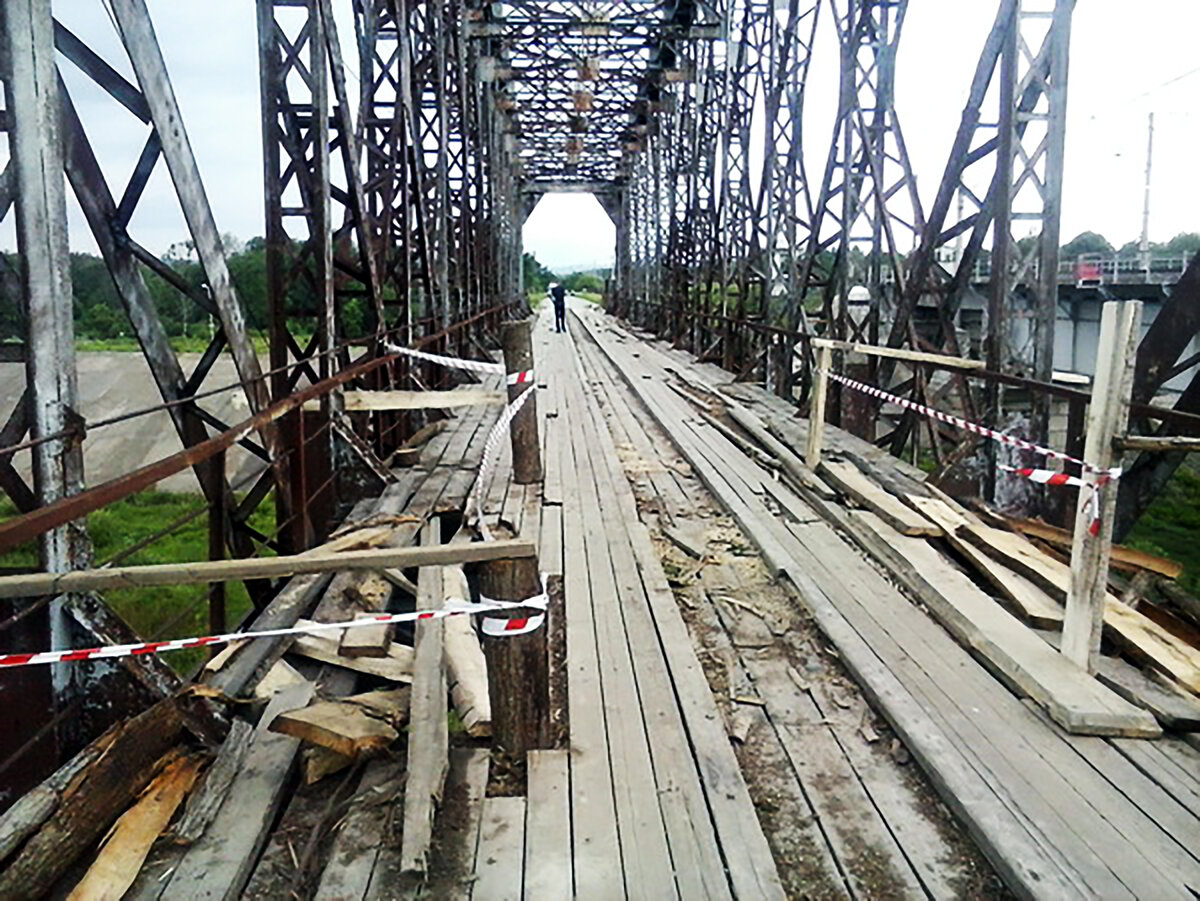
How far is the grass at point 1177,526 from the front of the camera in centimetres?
1639

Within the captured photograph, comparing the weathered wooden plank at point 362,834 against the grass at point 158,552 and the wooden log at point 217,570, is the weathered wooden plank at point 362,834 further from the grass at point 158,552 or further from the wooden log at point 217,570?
the grass at point 158,552

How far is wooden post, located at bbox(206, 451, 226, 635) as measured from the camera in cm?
466

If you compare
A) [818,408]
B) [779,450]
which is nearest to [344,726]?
[818,408]

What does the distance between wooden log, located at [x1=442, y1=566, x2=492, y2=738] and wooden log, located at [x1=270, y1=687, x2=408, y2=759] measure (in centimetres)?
23

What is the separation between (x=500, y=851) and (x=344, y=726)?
2.51ft

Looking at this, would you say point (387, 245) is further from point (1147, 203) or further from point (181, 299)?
point (1147, 203)

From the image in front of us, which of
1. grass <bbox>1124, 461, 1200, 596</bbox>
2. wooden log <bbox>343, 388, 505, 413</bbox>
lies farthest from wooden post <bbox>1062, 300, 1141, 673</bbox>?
grass <bbox>1124, 461, 1200, 596</bbox>

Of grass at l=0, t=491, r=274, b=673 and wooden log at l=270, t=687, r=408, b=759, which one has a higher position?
wooden log at l=270, t=687, r=408, b=759

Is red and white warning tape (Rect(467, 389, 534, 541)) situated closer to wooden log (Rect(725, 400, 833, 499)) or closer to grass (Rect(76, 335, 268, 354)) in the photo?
wooden log (Rect(725, 400, 833, 499))

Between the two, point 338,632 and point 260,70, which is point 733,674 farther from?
point 260,70

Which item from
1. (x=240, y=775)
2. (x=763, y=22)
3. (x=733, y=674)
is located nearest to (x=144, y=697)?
(x=240, y=775)

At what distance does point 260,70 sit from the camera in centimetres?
707

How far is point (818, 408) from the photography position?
808 centimetres

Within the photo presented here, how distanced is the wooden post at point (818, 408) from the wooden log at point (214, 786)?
5527 millimetres
